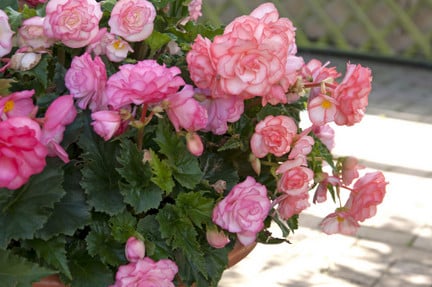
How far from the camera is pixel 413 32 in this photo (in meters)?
6.75

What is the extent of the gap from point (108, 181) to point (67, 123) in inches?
4.4

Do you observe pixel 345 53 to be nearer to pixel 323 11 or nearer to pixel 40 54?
pixel 323 11

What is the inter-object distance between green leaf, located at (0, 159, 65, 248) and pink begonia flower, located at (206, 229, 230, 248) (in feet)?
0.71

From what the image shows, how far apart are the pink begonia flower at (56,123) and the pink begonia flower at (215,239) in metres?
0.23

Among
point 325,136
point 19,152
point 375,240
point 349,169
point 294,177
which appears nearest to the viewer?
point 19,152

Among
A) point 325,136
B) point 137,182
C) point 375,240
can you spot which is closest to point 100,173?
point 137,182

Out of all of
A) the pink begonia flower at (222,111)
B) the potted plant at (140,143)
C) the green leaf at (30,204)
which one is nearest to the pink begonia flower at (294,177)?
the potted plant at (140,143)

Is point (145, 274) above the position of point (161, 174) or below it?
below

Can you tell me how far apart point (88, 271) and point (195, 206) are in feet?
0.54

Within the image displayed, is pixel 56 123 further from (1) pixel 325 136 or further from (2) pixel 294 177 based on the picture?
(1) pixel 325 136

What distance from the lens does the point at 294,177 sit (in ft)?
4.35

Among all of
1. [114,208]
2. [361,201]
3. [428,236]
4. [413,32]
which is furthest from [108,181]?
[413,32]

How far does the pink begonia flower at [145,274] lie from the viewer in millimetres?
1206

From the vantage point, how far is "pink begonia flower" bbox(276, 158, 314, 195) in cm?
133
